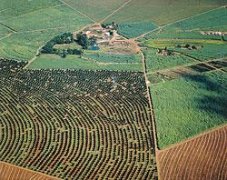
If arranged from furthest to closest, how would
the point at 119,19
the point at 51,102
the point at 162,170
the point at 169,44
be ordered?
1. the point at 119,19
2. the point at 169,44
3. the point at 51,102
4. the point at 162,170

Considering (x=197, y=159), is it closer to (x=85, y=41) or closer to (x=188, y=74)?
(x=188, y=74)

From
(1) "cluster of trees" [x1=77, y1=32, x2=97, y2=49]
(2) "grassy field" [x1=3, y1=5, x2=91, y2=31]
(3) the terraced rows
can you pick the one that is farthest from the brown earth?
(2) "grassy field" [x1=3, y1=5, x2=91, y2=31]

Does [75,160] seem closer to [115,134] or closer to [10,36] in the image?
[115,134]

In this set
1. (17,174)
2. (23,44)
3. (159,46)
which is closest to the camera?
(17,174)

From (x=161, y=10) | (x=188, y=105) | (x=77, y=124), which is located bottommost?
(x=77, y=124)

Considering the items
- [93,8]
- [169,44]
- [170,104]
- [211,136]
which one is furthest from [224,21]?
[211,136]

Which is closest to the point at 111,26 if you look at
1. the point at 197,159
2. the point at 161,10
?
the point at 161,10
